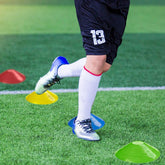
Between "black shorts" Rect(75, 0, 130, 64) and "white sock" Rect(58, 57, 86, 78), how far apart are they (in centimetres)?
40

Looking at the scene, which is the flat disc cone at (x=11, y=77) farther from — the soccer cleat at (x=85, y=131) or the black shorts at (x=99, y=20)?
the black shorts at (x=99, y=20)

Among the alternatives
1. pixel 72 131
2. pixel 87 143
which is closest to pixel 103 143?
pixel 87 143

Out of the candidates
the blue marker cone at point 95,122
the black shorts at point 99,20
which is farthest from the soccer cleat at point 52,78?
the black shorts at point 99,20

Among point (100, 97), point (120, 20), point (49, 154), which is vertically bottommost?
point (100, 97)

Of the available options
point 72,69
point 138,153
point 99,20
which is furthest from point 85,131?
point 99,20

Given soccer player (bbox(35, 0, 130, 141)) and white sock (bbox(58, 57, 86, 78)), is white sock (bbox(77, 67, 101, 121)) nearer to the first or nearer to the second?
soccer player (bbox(35, 0, 130, 141))

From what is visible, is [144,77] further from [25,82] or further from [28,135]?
[28,135]

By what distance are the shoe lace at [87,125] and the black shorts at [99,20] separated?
56 cm

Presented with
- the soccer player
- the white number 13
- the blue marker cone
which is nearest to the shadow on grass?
the blue marker cone

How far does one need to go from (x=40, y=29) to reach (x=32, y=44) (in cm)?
155

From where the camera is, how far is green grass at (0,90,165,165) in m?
2.48

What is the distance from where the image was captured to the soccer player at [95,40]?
263cm

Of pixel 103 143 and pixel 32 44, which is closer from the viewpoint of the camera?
pixel 103 143

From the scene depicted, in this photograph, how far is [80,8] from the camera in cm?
269
